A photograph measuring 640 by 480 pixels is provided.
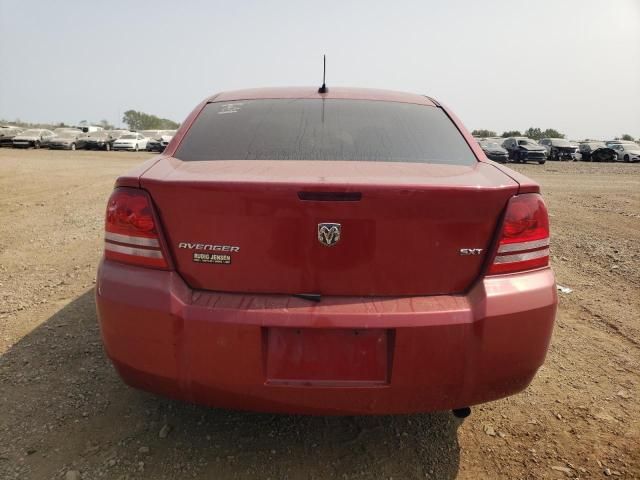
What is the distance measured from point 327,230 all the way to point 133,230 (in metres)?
0.76

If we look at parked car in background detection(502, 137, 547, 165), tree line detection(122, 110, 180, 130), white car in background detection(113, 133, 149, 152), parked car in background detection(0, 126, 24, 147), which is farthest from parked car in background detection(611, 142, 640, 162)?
tree line detection(122, 110, 180, 130)

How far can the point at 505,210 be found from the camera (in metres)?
1.67

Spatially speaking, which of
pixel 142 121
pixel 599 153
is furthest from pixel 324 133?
pixel 142 121

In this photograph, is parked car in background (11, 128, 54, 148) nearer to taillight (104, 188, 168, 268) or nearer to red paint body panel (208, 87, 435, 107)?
red paint body panel (208, 87, 435, 107)

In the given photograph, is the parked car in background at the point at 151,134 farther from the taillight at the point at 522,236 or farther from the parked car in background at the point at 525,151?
the taillight at the point at 522,236

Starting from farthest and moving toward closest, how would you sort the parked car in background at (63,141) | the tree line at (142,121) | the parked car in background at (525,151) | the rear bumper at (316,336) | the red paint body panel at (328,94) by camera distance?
the tree line at (142,121), the parked car in background at (63,141), the parked car in background at (525,151), the red paint body panel at (328,94), the rear bumper at (316,336)

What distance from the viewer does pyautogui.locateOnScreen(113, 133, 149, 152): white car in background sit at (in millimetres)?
32312

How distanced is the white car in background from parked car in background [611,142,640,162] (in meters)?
34.8

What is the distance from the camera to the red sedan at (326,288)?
158 cm

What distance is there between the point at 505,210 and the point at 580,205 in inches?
352

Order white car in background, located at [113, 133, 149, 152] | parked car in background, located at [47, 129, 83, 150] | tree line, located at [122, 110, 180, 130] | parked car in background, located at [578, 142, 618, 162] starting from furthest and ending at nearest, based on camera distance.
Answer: tree line, located at [122, 110, 180, 130]
white car in background, located at [113, 133, 149, 152]
parked car in background, located at [578, 142, 618, 162]
parked car in background, located at [47, 129, 83, 150]

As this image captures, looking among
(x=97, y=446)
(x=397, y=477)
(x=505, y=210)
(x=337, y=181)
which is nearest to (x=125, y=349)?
(x=97, y=446)

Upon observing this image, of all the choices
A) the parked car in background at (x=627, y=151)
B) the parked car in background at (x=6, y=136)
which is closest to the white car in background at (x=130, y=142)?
the parked car in background at (x=6, y=136)

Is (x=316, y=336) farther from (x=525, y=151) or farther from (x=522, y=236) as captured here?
(x=525, y=151)
